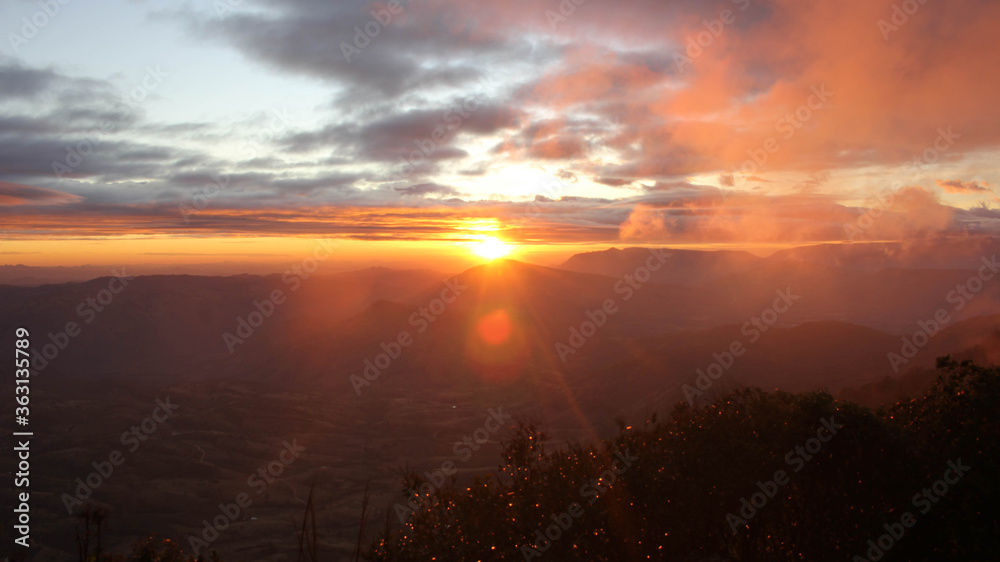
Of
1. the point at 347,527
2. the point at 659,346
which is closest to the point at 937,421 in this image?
the point at 347,527

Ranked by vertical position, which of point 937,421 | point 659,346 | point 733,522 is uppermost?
point 937,421

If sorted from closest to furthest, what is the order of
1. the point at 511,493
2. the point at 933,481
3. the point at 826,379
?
the point at 933,481
the point at 511,493
the point at 826,379

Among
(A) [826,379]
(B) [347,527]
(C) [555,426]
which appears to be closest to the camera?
(B) [347,527]

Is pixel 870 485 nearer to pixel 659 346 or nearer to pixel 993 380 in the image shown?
pixel 993 380

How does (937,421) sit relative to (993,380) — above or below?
below

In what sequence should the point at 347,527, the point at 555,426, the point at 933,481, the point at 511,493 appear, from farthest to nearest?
the point at 555,426, the point at 347,527, the point at 511,493, the point at 933,481


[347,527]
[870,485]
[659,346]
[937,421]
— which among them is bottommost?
[347,527]

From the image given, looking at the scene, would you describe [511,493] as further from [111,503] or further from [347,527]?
[111,503]

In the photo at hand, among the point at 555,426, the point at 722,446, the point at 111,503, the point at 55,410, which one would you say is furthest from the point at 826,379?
the point at 55,410

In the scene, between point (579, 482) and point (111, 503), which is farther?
point (111, 503)
